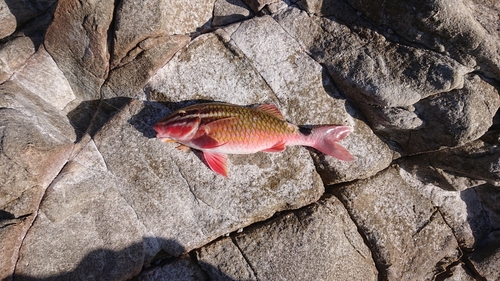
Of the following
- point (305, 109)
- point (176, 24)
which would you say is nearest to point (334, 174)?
point (305, 109)

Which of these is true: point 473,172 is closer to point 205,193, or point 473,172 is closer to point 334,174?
point 334,174

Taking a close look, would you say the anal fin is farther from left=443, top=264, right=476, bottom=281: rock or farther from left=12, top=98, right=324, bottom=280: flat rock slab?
left=443, top=264, right=476, bottom=281: rock

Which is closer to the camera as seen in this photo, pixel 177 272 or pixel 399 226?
pixel 177 272

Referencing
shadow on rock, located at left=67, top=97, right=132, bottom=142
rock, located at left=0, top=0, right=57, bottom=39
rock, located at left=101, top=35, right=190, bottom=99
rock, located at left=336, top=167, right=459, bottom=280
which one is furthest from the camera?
rock, located at left=0, top=0, right=57, bottom=39

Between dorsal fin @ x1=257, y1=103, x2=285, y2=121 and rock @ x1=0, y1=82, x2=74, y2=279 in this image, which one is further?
dorsal fin @ x1=257, y1=103, x2=285, y2=121

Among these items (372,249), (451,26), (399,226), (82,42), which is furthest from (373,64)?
(82,42)

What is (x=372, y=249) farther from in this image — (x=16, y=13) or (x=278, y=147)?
(x=16, y=13)

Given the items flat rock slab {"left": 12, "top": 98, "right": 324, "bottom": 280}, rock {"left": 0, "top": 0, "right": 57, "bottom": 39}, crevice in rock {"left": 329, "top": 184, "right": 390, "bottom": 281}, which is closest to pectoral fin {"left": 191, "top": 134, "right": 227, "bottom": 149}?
flat rock slab {"left": 12, "top": 98, "right": 324, "bottom": 280}

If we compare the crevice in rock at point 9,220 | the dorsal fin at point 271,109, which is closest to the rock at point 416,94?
the dorsal fin at point 271,109
